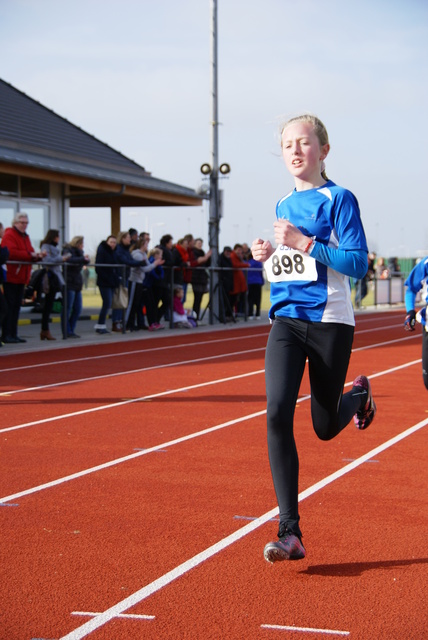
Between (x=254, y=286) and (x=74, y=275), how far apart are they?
8.49 m

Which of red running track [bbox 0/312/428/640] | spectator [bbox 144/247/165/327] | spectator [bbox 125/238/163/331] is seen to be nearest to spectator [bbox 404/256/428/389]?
red running track [bbox 0/312/428/640]

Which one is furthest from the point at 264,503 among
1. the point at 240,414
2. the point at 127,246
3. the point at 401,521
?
the point at 127,246

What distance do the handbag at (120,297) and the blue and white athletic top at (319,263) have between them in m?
13.7

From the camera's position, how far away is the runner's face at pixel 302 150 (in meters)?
4.30

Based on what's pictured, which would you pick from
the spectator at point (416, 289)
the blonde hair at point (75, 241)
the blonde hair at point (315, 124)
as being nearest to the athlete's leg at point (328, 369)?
the blonde hair at point (315, 124)

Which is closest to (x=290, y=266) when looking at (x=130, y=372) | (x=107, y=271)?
(x=130, y=372)

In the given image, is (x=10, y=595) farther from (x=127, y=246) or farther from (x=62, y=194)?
(x=62, y=194)

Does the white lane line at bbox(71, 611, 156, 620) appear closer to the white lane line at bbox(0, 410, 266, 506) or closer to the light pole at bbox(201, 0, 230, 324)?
the white lane line at bbox(0, 410, 266, 506)

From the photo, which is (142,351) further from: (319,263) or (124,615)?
(124,615)

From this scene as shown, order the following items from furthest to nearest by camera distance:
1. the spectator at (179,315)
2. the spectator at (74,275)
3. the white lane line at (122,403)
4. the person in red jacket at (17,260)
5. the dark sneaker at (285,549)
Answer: the spectator at (179,315) → the spectator at (74,275) → the person in red jacket at (17,260) → the white lane line at (122,403) → the dark sneaker at (285,549)

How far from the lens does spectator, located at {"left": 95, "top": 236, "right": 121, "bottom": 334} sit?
1766 centimetres

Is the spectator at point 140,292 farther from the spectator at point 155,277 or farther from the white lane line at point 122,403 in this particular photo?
the white lane line at point 122,403

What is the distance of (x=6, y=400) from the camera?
940cm

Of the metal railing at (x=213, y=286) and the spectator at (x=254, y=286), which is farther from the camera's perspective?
the spectator at (x=254, y=286)
